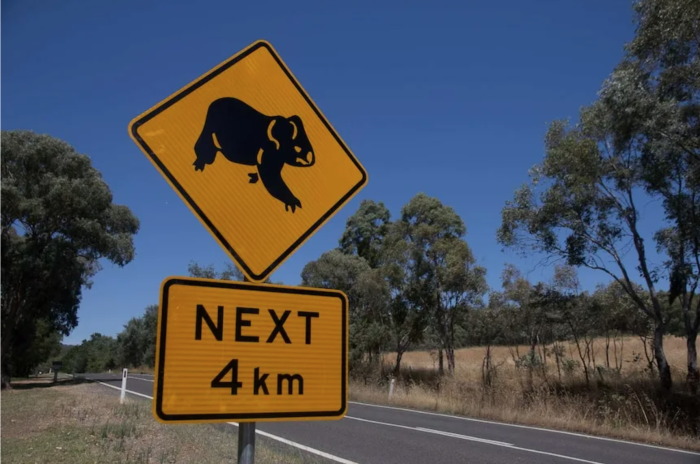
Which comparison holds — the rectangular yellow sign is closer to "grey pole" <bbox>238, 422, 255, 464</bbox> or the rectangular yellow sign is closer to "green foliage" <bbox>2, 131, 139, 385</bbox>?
"grey pole" <bbox>238, 422, 255, 464</bbox>

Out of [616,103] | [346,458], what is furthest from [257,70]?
[616,103]

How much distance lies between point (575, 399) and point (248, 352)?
51.1ft

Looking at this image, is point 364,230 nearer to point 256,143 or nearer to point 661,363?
point 661,363

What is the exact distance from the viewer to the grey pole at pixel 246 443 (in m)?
1.81

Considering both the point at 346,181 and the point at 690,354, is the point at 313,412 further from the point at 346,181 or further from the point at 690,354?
the point at 690,354

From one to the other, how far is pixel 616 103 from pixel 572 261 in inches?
184

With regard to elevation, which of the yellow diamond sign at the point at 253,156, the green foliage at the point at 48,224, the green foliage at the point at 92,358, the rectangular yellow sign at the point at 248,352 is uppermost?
the green foliage at the point at 48,224

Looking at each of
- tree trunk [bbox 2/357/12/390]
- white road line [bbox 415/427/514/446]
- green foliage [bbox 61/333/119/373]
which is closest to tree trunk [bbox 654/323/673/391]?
white road line [bbox 415/427/514/446]

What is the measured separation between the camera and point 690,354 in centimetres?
1377

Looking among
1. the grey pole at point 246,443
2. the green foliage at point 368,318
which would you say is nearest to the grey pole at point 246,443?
the grey pole at point 246,443

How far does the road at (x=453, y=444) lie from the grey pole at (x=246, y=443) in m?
7.35

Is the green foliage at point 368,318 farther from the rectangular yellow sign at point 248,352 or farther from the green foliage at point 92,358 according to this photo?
the green foliage at point 92,358

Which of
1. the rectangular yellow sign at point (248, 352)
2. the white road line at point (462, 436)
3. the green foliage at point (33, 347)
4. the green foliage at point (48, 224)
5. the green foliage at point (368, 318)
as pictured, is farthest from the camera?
the green foliage at point (33, 347)

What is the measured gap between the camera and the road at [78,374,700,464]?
897cm
